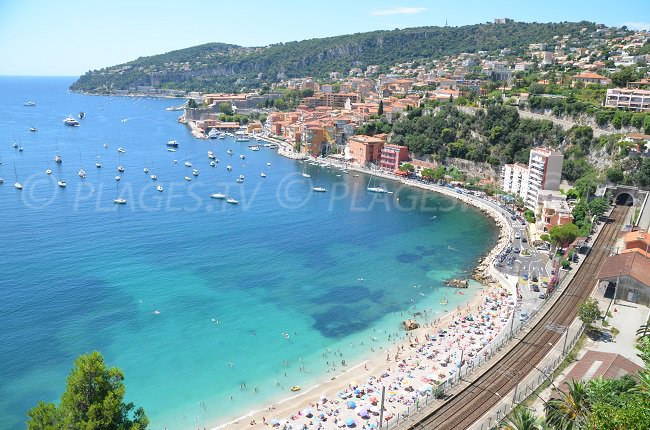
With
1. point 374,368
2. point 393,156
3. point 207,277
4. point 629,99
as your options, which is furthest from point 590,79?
point 374,368

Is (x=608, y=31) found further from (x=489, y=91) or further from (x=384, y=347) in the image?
(x=384, y=347)

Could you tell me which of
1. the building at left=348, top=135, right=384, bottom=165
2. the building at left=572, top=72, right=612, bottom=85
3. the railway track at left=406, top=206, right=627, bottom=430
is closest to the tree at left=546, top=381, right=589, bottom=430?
the railway track at left=406, top=206, right=627, bottom=430

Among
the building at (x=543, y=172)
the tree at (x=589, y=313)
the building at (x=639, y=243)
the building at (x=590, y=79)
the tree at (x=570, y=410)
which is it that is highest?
the building at (x=590, y=79)

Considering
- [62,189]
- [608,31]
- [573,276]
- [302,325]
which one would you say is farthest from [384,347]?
[608,31]

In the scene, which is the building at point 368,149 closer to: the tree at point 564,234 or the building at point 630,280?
the tree at point 564,234

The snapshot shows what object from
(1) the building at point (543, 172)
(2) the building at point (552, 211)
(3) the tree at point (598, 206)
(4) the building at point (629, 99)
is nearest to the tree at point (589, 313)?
(2) the building at point (552, 211)

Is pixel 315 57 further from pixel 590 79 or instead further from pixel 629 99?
pixel 629 99

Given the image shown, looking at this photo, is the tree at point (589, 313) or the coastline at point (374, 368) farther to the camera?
the tree at point (589, 313)
